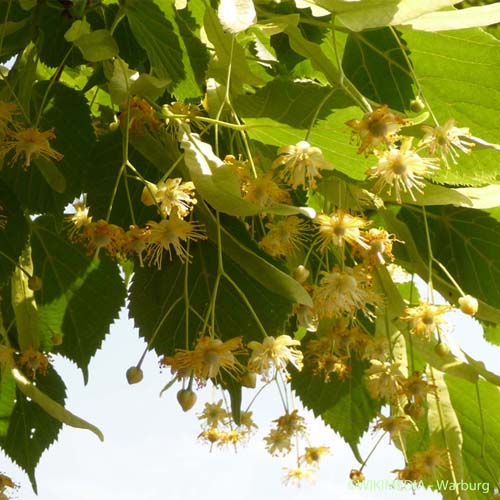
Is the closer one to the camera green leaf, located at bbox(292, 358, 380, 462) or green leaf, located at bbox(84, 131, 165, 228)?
green leaf, located at bbox(84, 131, 165, 228)

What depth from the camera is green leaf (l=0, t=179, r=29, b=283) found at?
1115 millimetres

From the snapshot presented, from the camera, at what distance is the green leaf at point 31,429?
4.22 feet

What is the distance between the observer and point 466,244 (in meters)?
1.25

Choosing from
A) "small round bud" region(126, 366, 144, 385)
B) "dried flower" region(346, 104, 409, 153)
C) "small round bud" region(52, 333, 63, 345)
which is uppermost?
"dried flower" region(346, 104, 409, 153)

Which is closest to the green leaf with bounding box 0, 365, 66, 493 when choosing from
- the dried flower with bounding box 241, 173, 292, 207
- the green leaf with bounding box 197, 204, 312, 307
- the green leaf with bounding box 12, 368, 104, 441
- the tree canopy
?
the tree canopy

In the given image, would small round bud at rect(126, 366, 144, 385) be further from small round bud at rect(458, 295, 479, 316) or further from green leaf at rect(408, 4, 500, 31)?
green leaf at rect(408, 4, 500, 31)

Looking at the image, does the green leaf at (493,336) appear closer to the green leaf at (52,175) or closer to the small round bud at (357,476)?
the small round bud at (357,476)

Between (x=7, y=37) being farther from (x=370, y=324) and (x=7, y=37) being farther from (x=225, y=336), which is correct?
(x=370, y=324)

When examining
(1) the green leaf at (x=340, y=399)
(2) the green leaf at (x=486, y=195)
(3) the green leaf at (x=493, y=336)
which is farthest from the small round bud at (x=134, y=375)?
(3) the green leaf at (x=493, y=336)

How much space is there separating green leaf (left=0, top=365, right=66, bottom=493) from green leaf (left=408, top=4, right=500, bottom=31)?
0.73 meters

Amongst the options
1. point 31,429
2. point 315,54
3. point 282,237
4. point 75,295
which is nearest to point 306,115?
point 315,54

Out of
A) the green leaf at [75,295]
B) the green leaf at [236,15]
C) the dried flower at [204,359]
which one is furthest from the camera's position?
the green leaf at [75,295]

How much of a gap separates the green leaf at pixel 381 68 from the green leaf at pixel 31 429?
62 cm

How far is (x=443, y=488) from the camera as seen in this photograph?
1188 mm
